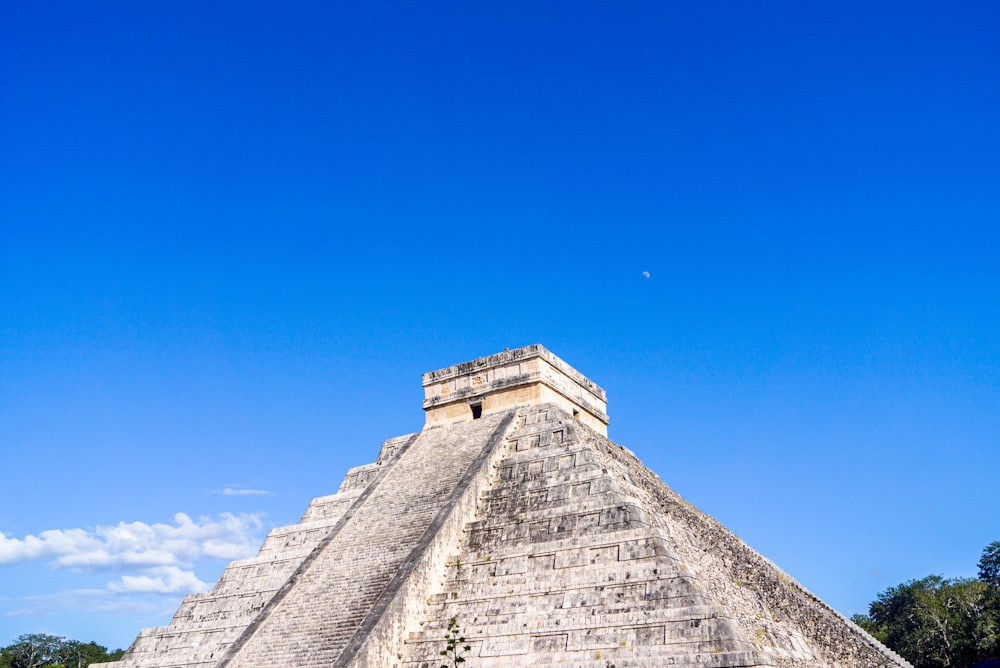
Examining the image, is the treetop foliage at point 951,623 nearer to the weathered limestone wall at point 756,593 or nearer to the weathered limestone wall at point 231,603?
the weathered limestone wall at point 756,593

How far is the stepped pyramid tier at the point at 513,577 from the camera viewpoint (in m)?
10.4

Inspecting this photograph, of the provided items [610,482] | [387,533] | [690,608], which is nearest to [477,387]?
[387,533]

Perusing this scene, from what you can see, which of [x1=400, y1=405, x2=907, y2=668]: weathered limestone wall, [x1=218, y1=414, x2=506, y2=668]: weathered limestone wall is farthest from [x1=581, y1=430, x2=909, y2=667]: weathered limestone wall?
[x1=218, y1=414, x2=506, y2=668]: weathered limestone wall

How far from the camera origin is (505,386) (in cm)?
1738

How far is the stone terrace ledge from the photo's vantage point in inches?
679

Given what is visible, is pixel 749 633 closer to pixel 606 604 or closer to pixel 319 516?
pixel 606 604

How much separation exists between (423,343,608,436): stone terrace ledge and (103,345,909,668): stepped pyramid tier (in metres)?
0.06

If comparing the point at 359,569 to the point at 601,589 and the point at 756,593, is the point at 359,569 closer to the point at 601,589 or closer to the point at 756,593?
the point at 601,589

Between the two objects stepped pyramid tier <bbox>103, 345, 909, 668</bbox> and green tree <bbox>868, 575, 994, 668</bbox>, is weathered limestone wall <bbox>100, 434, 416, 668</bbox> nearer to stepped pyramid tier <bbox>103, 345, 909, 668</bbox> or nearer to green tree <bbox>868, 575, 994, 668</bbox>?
stepped pyramid tier <bbox>103, 345, 909, 668</bbox>

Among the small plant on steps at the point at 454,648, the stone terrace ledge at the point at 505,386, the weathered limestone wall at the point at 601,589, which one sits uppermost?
the stone terrace ledge at the point at 505,386

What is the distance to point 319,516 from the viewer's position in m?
17.2

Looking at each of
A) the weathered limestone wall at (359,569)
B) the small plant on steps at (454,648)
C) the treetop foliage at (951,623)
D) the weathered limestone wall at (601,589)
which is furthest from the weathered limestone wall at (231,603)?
the treetop foliage at (951,623)

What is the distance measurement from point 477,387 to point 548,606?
24.3ft

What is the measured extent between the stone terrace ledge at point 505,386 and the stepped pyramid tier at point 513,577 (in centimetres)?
6
